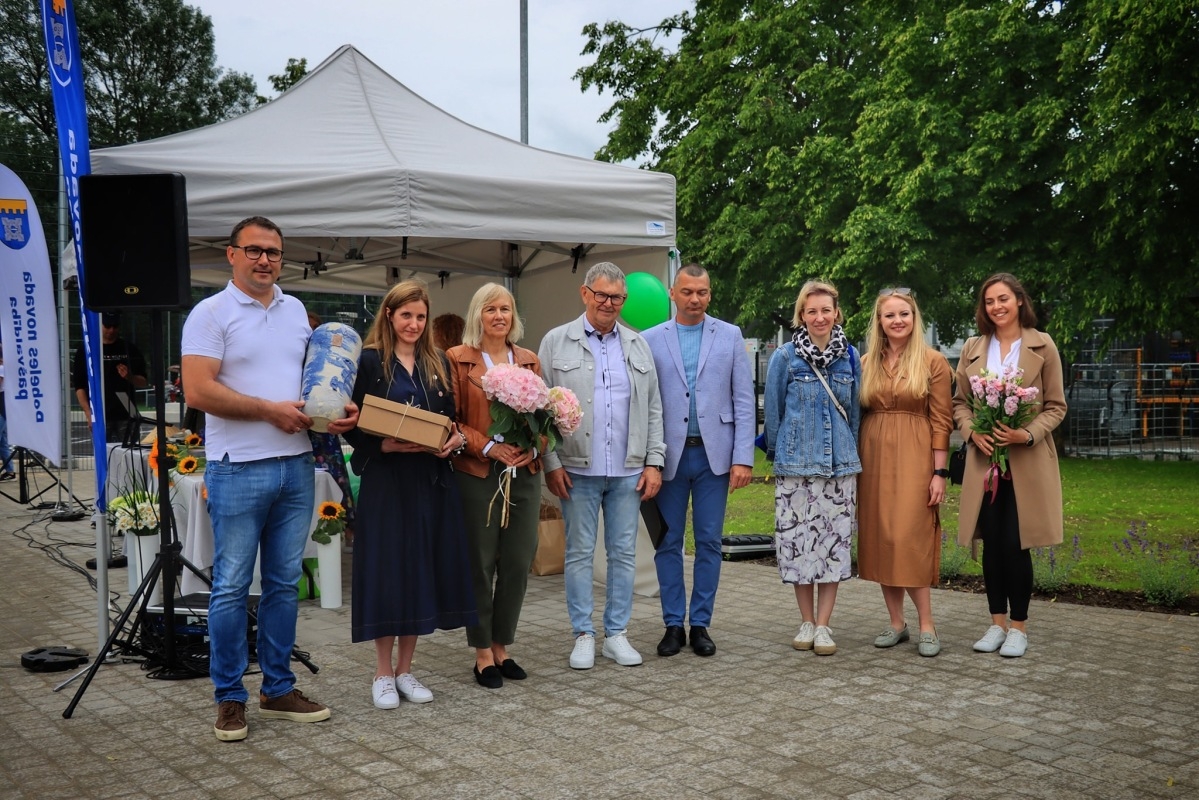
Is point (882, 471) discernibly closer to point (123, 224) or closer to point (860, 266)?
point (123, 224)

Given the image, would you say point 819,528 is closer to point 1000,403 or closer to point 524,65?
point 1000,403

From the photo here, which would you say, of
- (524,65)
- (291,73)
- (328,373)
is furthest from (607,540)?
(291,73)

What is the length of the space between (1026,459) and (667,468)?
6.17 ft

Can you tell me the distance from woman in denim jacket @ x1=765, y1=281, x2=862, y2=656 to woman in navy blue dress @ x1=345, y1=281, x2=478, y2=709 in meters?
1.86

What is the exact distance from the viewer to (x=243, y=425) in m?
4.41

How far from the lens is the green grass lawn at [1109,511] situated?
27.8 feet

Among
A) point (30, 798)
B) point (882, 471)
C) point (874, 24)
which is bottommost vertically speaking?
point (30, 798)

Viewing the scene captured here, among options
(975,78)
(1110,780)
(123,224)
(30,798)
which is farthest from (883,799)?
(975,78)

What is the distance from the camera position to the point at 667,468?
581 centimetres

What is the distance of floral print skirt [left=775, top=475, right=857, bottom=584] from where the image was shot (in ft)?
18.9

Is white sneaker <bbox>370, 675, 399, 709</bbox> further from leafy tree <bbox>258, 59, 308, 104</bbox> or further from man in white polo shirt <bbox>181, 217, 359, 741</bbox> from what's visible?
leafy tree <bbox>258, 59, 308, 104</bbox>

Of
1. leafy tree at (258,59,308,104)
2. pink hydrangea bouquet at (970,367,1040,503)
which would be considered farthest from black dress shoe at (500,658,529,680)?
leafy tree at (258,59,308,104)

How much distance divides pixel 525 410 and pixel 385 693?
1.44 metres

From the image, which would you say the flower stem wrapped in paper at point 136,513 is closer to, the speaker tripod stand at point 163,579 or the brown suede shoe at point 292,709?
the speaker tripod stand at point 163,579
